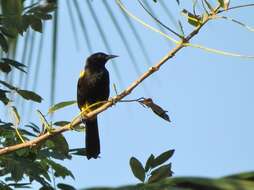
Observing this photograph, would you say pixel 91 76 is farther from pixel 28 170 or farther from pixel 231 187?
pixel 231 187

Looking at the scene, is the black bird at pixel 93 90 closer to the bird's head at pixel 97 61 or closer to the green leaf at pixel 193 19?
the bird's head at pixel 97 61

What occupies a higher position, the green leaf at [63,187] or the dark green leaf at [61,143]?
the dark green leaf at [61,143]

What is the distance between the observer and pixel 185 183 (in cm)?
39

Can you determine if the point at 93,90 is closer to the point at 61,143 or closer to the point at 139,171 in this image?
the point at 61,143

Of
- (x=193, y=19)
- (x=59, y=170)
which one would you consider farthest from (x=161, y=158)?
(x=193, y=19)

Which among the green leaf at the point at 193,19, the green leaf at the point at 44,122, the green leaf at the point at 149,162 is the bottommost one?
the green leaf at the point at 149,162

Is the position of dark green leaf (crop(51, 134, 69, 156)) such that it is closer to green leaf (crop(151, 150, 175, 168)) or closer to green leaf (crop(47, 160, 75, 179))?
green leaf (crop(47, 160, 75, 179))

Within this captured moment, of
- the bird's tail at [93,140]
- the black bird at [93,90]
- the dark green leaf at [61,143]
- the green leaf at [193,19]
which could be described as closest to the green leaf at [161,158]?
the dark green leaf at [61,143]

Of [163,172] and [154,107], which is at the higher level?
[154,107]

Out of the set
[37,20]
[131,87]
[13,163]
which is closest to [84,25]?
[131,87]

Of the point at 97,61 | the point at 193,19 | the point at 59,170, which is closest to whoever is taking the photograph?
the point at 193,19

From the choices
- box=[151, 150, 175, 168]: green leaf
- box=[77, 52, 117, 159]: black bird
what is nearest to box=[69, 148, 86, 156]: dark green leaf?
box=[151, 150, 175, 168]: green leaf

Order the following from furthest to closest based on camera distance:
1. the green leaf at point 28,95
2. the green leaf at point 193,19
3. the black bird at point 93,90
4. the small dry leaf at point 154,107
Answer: the black bird at point 93,90 → the small dry leaf at point 154,107 → the green leaf at point 193,19 → the green leaf at point 28,95

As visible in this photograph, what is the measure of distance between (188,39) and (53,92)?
0.70m
